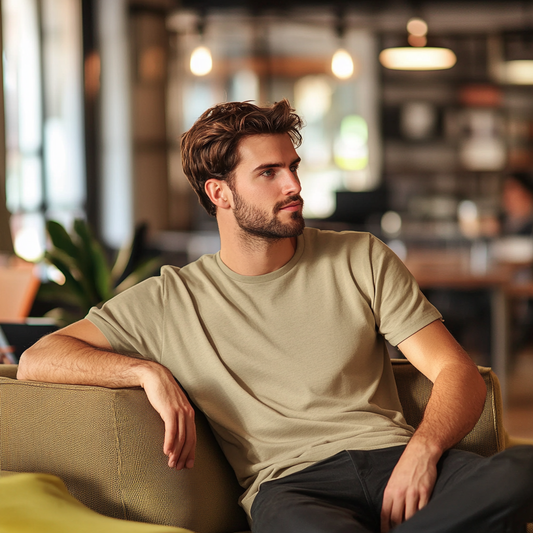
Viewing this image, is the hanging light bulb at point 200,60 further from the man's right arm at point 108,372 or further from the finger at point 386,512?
the finger at point 386,512

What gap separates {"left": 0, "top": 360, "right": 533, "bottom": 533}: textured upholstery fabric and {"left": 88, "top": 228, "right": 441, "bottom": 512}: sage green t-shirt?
0.29ft

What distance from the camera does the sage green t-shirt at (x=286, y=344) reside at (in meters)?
1.61

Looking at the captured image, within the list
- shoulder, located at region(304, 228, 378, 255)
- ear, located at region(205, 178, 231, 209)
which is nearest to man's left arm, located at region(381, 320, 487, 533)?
shoulder, located at region(304, 228, 378, 255)

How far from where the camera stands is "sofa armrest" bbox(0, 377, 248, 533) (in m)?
1.51

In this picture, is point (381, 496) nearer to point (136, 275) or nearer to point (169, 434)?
point (169, 434)

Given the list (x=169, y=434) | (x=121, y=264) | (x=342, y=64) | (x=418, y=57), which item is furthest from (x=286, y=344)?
(x=342, y=64)

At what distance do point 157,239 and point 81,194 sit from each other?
34.3 inches

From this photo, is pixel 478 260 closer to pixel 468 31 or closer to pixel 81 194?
pixel 81 194

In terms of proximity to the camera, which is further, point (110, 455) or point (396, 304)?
point (396, 304)

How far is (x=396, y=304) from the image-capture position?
5.54 ft

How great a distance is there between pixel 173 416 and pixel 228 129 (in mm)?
652

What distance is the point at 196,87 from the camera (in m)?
9.48

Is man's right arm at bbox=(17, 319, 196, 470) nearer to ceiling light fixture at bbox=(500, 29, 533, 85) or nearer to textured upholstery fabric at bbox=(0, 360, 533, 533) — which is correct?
textured upholstery fabric at bbox=(0, 360, 533, 533)

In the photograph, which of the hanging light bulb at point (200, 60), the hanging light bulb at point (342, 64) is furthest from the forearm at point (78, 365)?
the hanging light bulb at point (342, 64)
